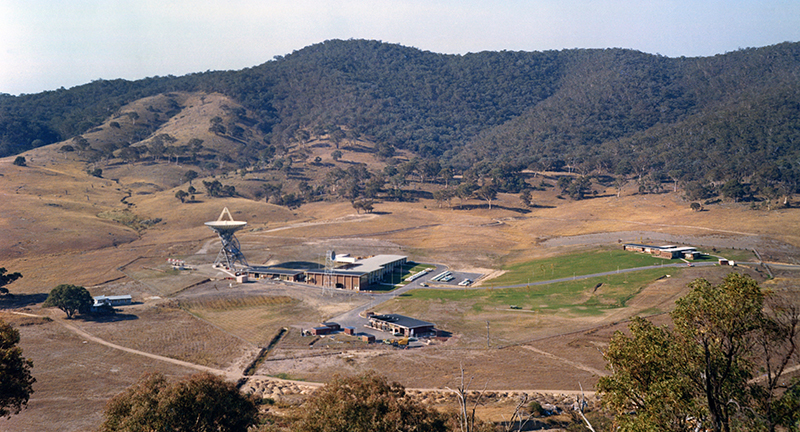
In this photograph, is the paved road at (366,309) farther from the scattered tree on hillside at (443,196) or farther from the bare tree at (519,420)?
the scattered tree on hillside at (443,196)

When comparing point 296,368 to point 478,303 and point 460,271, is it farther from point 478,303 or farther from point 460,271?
point 460,271

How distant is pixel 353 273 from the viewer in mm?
98125

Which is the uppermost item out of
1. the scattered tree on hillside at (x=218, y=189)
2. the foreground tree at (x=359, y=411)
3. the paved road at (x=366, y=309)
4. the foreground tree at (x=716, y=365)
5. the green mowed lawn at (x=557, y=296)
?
the foreground tree at (x=716, y=365)

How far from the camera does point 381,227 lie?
148625mm

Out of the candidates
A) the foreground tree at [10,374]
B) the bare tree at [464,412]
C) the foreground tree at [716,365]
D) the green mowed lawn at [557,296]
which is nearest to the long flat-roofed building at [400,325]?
the green mowed lawn at [557,296]

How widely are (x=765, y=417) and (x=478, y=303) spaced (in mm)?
68009

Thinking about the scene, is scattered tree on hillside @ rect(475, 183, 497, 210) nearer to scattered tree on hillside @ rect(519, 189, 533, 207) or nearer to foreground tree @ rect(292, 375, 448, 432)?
scattered tree on hillside @ rect(519, 189, 533, 207)

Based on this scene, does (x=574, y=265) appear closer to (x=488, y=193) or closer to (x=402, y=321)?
(x=402, y=321)

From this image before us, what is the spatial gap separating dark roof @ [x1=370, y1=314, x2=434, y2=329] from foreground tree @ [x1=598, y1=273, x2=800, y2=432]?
2119 inches

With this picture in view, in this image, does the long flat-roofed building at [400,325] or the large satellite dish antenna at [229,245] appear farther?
the large satellite dish antenna at [229,245]

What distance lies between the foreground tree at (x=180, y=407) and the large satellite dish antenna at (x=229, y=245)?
77008mm

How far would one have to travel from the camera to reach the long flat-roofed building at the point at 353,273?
98.0m

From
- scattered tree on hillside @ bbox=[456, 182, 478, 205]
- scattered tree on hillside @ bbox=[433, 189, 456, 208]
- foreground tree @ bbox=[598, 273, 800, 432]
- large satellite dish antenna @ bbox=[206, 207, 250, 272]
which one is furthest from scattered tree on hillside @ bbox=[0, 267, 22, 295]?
scattered tree on hillside @ bbox=[456, 182, 478, 205]

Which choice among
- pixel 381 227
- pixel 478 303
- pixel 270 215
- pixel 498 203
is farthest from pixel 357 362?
pixel 498 203
